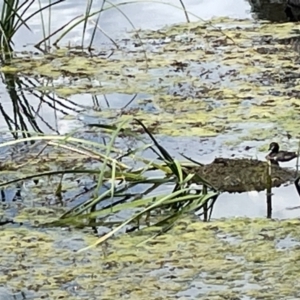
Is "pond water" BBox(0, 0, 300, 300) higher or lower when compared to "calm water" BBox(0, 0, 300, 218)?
lower

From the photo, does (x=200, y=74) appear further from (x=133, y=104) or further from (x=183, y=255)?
(x=183, y=255)

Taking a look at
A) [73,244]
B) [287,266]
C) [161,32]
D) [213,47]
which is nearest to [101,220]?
[73,244]

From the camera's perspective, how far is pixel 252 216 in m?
2.11

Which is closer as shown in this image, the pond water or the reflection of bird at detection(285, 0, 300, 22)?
the pond water

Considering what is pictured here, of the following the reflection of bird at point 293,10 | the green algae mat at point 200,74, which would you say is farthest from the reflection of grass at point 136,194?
the reflection of bird at point 293,10

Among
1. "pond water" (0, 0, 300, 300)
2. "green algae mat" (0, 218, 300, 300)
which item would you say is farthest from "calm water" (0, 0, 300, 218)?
"green algae mat" (0, 218, 300, 300)

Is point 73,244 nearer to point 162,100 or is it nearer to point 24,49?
point 162,100

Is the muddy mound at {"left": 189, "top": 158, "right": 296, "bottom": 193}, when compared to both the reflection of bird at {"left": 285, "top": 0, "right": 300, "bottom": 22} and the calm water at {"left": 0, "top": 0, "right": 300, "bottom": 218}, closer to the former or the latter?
the calm water at {"left": 0, "top": 0, "right": 300, "bottom": 218}

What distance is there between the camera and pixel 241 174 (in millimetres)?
2354

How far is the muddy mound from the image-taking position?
7.54ft

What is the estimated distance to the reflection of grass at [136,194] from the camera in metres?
2.08

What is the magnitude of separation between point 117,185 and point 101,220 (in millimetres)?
205

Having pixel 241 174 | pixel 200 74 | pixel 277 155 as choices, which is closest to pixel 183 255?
pixel 241 174

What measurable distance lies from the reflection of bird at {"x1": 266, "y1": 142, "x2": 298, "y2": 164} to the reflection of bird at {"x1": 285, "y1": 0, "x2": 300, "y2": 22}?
2024 millimetres
